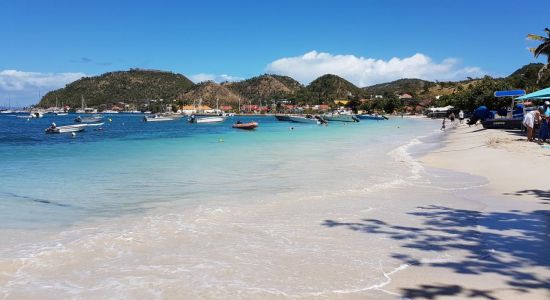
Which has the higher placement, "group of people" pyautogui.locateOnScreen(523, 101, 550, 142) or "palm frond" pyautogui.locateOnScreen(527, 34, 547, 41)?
"palm frond" pyautogui.locateOnScreen(527, 34, 547, 41)

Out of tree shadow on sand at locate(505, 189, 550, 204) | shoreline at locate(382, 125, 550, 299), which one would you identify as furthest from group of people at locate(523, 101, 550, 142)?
tree shadow on sand at locate(505, 189, 550, 204)

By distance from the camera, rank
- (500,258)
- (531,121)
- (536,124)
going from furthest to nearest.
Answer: (536,124) < (531,121) < (500,258)

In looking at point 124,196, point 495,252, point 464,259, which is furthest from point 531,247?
point 124,196

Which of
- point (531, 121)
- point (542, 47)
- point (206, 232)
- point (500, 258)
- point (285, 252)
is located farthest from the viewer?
point (542, 47)

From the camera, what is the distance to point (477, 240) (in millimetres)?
7059

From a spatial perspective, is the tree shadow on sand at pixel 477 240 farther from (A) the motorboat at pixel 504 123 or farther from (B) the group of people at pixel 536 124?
(A) the motorboat at pixel 504 123

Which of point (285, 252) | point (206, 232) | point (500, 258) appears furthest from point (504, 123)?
point (285, 252)

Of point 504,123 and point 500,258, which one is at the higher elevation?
point 504,123

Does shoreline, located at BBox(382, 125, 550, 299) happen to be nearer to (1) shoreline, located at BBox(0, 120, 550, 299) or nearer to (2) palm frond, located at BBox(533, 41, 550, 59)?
(1) shoreline, located at BBox(0, 120, 550, 299)

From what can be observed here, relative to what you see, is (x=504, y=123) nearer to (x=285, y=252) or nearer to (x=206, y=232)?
(x=206, y=232)

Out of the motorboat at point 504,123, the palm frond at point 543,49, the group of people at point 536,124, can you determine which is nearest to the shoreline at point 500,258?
the group of people at point 536,124

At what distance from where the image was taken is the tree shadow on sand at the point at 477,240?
5188 millimetres

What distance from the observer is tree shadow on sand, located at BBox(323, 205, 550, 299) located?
5.19 m

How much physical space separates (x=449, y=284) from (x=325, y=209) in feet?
15.7
